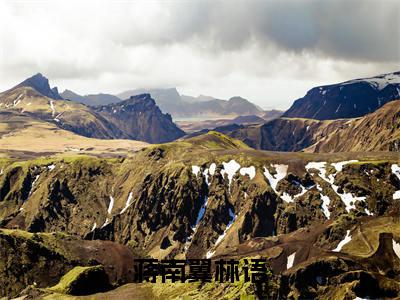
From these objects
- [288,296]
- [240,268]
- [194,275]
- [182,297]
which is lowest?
[288,296]

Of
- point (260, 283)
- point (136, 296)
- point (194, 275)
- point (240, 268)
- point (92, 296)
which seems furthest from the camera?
point (92, 296)

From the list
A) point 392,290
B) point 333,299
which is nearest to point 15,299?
point 333,299

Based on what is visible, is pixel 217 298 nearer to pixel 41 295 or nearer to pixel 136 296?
pixel 136 296

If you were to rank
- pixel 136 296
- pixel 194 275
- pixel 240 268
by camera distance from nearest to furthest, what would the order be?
pixel 194 275
pixel 240 268
pixel 136 296

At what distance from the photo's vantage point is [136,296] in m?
180

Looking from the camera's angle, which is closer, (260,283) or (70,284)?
(260,283)

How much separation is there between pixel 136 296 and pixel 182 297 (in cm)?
3402

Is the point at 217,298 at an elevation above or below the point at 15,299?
above

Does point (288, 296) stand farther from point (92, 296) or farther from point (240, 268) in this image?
point (92, 296)

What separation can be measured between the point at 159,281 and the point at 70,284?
39537 millimetres

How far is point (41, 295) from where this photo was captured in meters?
186

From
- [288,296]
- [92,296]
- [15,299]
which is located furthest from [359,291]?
[15,299]

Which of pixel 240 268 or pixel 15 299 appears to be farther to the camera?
pixel 15 299

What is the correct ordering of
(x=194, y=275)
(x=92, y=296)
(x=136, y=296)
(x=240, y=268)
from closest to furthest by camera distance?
1. (x=194, y=275)
2. (x=240, y=268)
3. (x=136, y=296)
4. (x=92, y=296)
